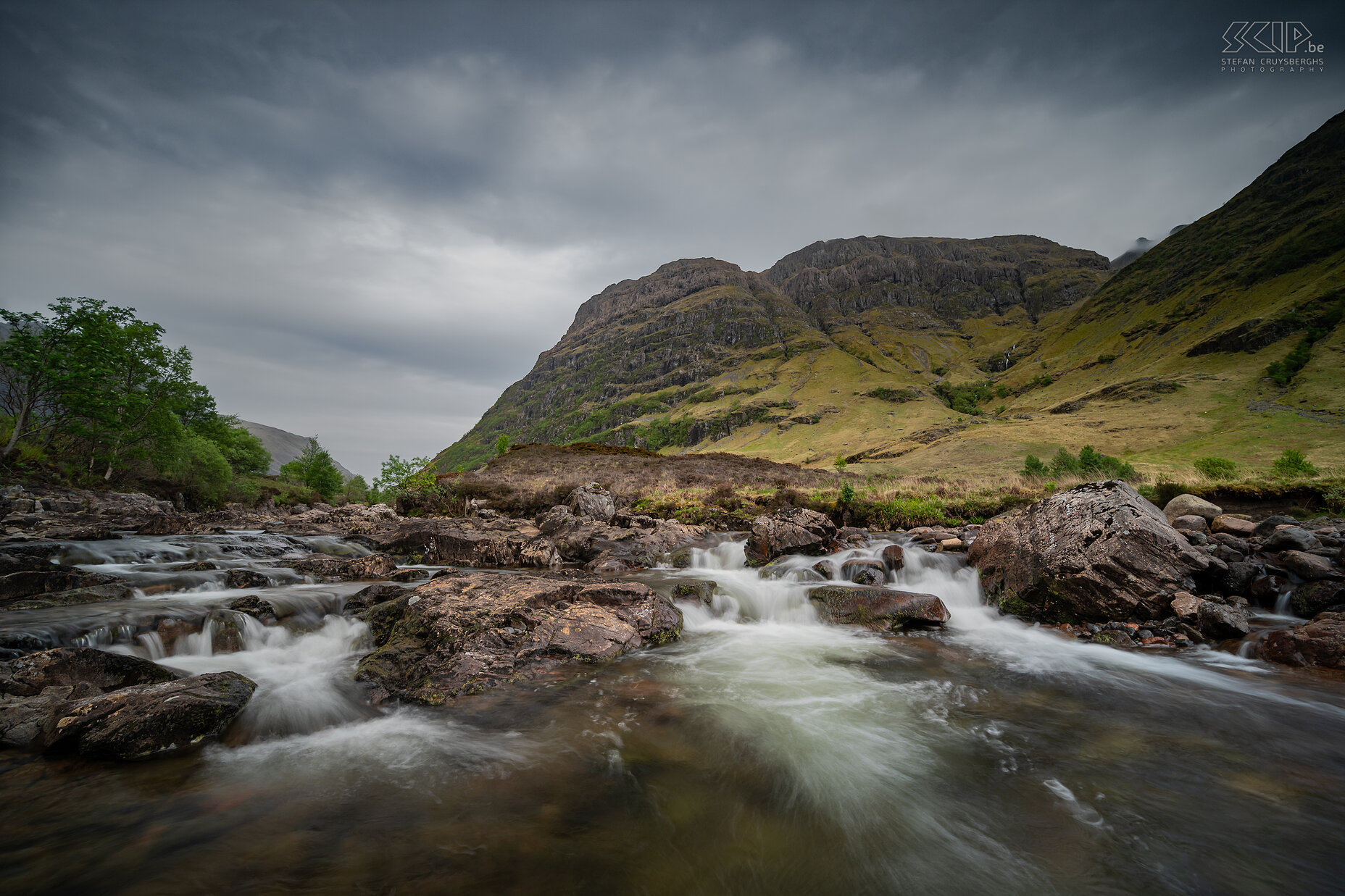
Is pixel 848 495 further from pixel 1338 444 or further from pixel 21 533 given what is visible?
pixel 1338 444

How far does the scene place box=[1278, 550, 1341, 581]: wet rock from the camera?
9.05 metres

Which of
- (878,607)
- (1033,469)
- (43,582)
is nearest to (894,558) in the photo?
(878,607)

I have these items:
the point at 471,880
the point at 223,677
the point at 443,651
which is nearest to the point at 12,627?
the point at 223,677

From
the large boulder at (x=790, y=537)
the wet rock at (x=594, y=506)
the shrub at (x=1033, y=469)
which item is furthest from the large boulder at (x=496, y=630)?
the shrub at (x=1033, y=469)

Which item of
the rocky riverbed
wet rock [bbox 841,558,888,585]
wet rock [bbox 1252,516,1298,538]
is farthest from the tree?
wet rock [bbox 1252,516,1298,538]

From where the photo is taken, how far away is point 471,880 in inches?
130

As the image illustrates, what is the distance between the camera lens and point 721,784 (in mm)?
4824

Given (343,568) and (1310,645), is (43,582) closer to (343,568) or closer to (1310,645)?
(343,568)

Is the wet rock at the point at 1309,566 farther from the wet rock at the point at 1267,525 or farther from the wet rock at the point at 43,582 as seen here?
the wet rock at the point at 43,582

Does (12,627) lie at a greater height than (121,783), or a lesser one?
greater

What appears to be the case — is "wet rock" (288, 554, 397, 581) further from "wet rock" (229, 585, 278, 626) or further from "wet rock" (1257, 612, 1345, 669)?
"wet rock" (1257, 612, 1345, 669)

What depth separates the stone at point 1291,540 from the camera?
33.4 feet

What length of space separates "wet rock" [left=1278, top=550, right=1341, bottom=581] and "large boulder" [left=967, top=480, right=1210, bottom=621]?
1249 mm

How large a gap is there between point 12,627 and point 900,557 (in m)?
18.1
